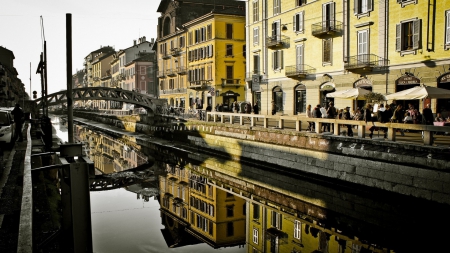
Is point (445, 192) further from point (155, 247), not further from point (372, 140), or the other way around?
point (155, 247)

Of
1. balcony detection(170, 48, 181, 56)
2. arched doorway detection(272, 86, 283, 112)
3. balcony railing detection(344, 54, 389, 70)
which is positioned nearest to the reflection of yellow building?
balcony railing detection(344, 54, 389, 70)

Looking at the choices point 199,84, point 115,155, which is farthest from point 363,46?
point 199,84

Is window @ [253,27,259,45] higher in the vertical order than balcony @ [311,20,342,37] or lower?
higher

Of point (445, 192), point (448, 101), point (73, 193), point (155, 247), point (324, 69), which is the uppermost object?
point (324, 69)

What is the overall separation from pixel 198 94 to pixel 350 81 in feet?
92.4

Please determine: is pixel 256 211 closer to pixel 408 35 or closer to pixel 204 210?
pixel 204 210

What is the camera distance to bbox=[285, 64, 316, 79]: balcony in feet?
104

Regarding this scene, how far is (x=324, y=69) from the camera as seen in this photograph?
30.2 metres

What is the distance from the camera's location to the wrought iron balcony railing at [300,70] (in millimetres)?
31609

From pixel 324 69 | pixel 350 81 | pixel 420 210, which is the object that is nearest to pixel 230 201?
pixel 420 210

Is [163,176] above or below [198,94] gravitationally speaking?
below

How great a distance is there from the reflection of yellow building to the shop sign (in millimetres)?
13596

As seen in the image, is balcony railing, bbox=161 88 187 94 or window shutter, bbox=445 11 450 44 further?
balcony railing, bbox=161 88 187 94

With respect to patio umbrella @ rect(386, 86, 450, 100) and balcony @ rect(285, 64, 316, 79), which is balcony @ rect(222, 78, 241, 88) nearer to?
balcony @ rect(285, 64, 316, 79)
